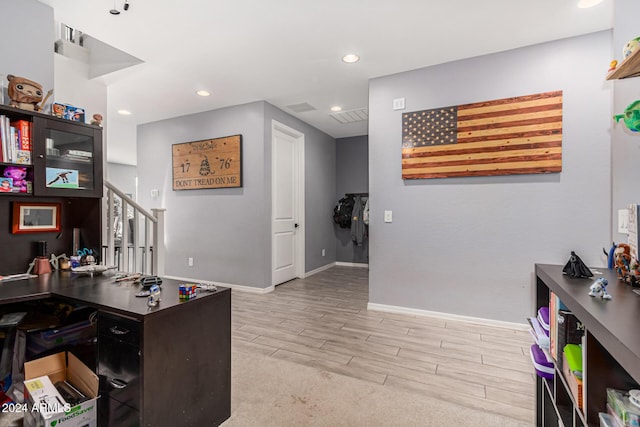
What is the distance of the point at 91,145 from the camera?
208cm

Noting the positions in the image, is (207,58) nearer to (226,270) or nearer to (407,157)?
(407,157)

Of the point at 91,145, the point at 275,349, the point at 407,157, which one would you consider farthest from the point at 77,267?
the point at 407,157

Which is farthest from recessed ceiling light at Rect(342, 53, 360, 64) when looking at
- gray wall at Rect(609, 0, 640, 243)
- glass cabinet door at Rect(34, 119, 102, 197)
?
glass cabinet door at Rect(34, 119, 102, 197)

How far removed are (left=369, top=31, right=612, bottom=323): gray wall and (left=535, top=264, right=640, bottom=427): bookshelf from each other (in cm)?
171

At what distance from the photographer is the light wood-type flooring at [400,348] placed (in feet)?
6.22

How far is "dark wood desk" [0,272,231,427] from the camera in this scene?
1.21m

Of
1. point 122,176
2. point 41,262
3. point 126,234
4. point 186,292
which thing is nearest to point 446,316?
point 186,292

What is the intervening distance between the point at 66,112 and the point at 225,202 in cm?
248

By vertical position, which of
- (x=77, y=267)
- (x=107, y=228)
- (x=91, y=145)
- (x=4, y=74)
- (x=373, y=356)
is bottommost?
(x=373, y=356)

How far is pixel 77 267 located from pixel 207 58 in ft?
7.27

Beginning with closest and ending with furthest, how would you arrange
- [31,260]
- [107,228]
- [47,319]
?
[47,319]
[31,260]
[107,228]

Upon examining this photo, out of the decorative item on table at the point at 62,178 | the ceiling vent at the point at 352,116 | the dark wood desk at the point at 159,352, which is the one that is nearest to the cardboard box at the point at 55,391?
the dark wood desk at the point at 159,352

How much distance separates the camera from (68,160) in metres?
1.96

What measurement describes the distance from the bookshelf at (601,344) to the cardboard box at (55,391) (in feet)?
6.02
